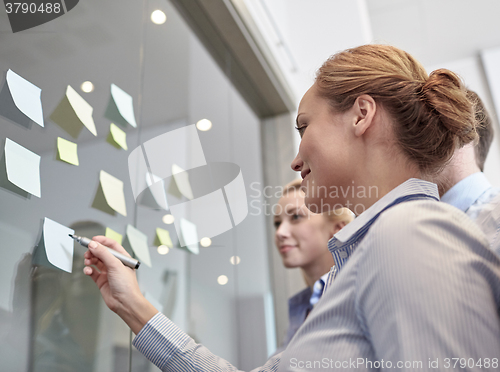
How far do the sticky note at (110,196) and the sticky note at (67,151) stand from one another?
8cm

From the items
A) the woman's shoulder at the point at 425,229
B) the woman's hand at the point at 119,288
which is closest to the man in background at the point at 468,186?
the woman's shoulder at the point at 425,229

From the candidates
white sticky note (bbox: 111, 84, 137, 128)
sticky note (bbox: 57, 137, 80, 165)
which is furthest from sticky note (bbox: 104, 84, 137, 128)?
sticky note (bbox: 57, 137, 80, 165)

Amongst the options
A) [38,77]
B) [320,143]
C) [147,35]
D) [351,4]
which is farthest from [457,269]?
[351,4]

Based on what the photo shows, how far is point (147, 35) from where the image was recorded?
3.99ft

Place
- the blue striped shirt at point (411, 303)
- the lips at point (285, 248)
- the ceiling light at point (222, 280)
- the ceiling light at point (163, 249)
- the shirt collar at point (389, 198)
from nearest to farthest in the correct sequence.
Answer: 1. the blue striped shirt at point (411, 303)
2. the shirt collar at point (389, 198)
3. the ceiling light at point (163, 249)
4. the ceiling light at point (222, 280)
5. the lips at point (285, 248)

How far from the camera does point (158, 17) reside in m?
1.29

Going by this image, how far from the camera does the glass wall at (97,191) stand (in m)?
0.75

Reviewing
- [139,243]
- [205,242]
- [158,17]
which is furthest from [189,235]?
[158,17]

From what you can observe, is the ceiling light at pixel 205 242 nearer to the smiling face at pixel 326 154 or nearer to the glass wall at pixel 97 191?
the glass wall at pixel 97 191

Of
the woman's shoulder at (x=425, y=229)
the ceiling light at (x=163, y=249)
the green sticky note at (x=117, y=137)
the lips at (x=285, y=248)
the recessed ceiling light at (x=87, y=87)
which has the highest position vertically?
the recessed ceiling light at (x=87, y=87)

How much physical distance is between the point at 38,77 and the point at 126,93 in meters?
0.28

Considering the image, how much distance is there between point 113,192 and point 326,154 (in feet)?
1.69

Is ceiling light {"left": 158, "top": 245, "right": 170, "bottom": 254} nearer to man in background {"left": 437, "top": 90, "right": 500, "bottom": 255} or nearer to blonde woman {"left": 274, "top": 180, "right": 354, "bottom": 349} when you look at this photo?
blonde woman {"left": 274, "top": 180, "right": 354, "bottom": 349}

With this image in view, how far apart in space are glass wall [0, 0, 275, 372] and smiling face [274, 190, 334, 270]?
0.58 ft
